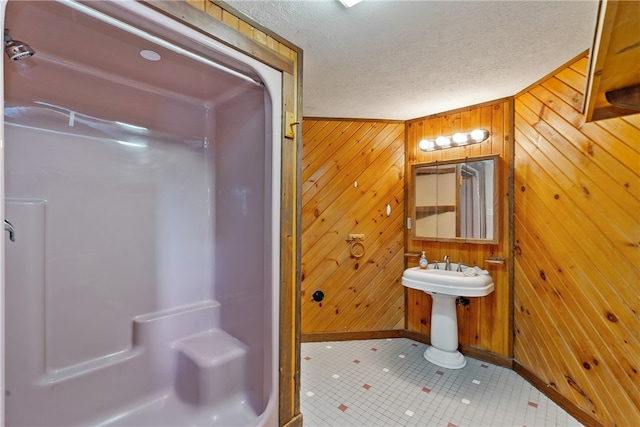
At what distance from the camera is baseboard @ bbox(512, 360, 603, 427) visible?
171 centimetres

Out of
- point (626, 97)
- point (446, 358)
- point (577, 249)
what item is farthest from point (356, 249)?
point (626, 97)

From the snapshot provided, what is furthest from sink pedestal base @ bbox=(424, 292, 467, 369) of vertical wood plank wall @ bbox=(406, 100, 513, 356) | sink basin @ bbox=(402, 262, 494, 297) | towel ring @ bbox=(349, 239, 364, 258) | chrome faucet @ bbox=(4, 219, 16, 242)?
chrome faucet @ bbox=(4, 219, 16, 242)

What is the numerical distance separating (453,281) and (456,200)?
2.48 feet

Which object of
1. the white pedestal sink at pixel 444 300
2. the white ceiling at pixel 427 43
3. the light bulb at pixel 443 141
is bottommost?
the white pedestal sink at pixel 444 300

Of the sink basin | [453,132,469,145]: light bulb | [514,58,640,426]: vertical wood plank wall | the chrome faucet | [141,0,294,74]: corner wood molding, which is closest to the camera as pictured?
[141,0,294,74]: corner wood molding

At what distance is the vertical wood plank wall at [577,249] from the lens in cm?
153

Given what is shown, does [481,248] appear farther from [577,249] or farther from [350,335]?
[350,335]

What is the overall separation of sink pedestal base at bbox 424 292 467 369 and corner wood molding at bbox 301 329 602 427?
20cm

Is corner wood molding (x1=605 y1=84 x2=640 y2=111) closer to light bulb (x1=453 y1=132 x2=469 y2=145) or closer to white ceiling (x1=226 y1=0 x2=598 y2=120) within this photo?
white ceiling (x1=226 y1=0 x2=598 y2=120)

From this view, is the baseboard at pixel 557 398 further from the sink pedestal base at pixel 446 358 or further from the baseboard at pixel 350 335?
the baseboard at pixel 350 335

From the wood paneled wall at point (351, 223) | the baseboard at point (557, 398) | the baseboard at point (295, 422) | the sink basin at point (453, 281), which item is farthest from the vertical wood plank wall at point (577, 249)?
the baseboard at point (295, 422)

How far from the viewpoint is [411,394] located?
199cm

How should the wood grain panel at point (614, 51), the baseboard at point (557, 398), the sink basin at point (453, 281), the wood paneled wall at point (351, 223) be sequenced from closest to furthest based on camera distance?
the wood grain panel at point (614, 51) → the baseboard at point (557, 398) → the sink basin at point (453, 281) → the wood paneled wall at point (351, 223)

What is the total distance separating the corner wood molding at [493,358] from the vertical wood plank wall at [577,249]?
0.04 meters
